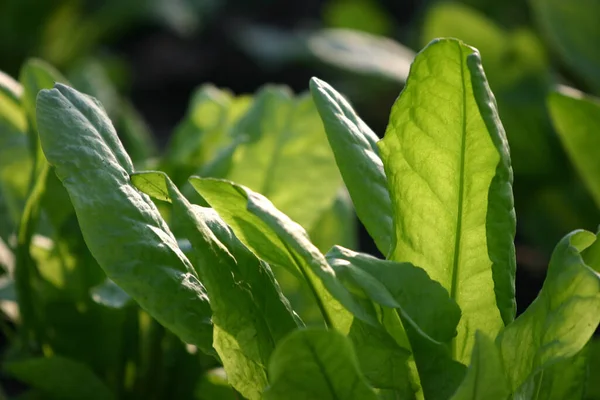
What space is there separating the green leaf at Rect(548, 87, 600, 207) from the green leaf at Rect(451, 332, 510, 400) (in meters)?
0.67

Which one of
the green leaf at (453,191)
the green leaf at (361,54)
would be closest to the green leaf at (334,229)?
the green leaf at (453,191)

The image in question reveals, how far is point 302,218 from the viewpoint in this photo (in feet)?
4.14

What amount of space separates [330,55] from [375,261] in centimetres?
150

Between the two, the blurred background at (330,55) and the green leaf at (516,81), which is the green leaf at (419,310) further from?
the green leaf at (516,81)

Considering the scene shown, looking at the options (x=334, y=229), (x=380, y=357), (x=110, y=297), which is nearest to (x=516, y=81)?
(x=334, y=229)

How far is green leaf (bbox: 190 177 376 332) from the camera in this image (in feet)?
2.41

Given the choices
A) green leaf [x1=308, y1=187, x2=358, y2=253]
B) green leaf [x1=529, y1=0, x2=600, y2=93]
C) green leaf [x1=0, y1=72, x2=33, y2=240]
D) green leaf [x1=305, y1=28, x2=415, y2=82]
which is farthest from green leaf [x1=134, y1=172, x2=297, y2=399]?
green leaf [x1=529, y1=0, x2=600, y2=93]

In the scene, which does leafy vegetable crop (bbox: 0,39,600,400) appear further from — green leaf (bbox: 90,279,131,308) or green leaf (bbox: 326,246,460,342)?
green leaf (bbox: 90,279,131,308)

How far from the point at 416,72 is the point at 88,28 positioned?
2837 millimetres

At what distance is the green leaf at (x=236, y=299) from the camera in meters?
0.79

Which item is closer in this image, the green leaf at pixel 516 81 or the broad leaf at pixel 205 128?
the broad leaf at pixel 205 128

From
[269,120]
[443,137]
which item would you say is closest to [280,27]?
[269,120]

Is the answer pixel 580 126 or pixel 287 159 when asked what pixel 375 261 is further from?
pixel 580 126

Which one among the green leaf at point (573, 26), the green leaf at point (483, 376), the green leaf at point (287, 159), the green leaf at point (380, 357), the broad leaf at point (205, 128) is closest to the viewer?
the green leaf at point (483, 376)
